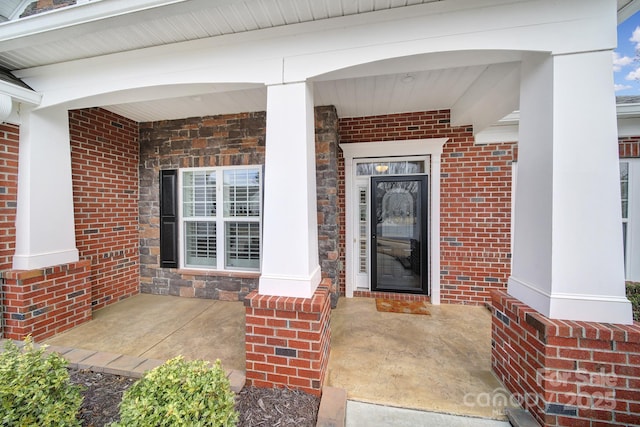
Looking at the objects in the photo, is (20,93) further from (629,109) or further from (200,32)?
(629,109)

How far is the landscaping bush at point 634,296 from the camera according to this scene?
110 inches

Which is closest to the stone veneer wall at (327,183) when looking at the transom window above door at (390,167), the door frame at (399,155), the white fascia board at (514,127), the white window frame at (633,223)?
the door frame at (399,155)

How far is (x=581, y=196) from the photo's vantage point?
1.53 meters

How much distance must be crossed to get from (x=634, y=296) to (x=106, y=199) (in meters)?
7.16

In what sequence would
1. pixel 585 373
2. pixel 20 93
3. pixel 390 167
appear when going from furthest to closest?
pixel 390 167
pixel 20 93
pixel 585 373

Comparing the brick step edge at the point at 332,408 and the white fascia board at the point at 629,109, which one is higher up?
the white fascia board at the point at 629,109

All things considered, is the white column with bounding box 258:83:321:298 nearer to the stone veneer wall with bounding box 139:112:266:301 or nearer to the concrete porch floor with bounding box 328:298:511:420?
the concrete porch floor with bounding box 328:298:511:420

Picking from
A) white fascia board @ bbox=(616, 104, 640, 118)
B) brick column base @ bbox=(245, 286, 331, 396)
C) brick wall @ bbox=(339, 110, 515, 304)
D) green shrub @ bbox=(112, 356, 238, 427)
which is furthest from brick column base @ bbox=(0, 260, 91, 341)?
white fascia board @ bbox=(616, 104, 640, 118)

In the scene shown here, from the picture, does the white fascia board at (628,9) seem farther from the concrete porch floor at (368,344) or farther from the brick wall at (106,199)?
the brick wall at (106,199)

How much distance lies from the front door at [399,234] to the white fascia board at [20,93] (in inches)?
158

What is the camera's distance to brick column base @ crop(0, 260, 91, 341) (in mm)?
2400

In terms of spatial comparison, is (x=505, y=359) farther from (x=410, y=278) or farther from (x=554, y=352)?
(x=410, y=278)

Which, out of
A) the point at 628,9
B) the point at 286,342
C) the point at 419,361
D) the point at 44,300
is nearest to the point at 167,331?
the point at 44,300

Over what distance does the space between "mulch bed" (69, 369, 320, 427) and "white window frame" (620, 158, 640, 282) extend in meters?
4.74
